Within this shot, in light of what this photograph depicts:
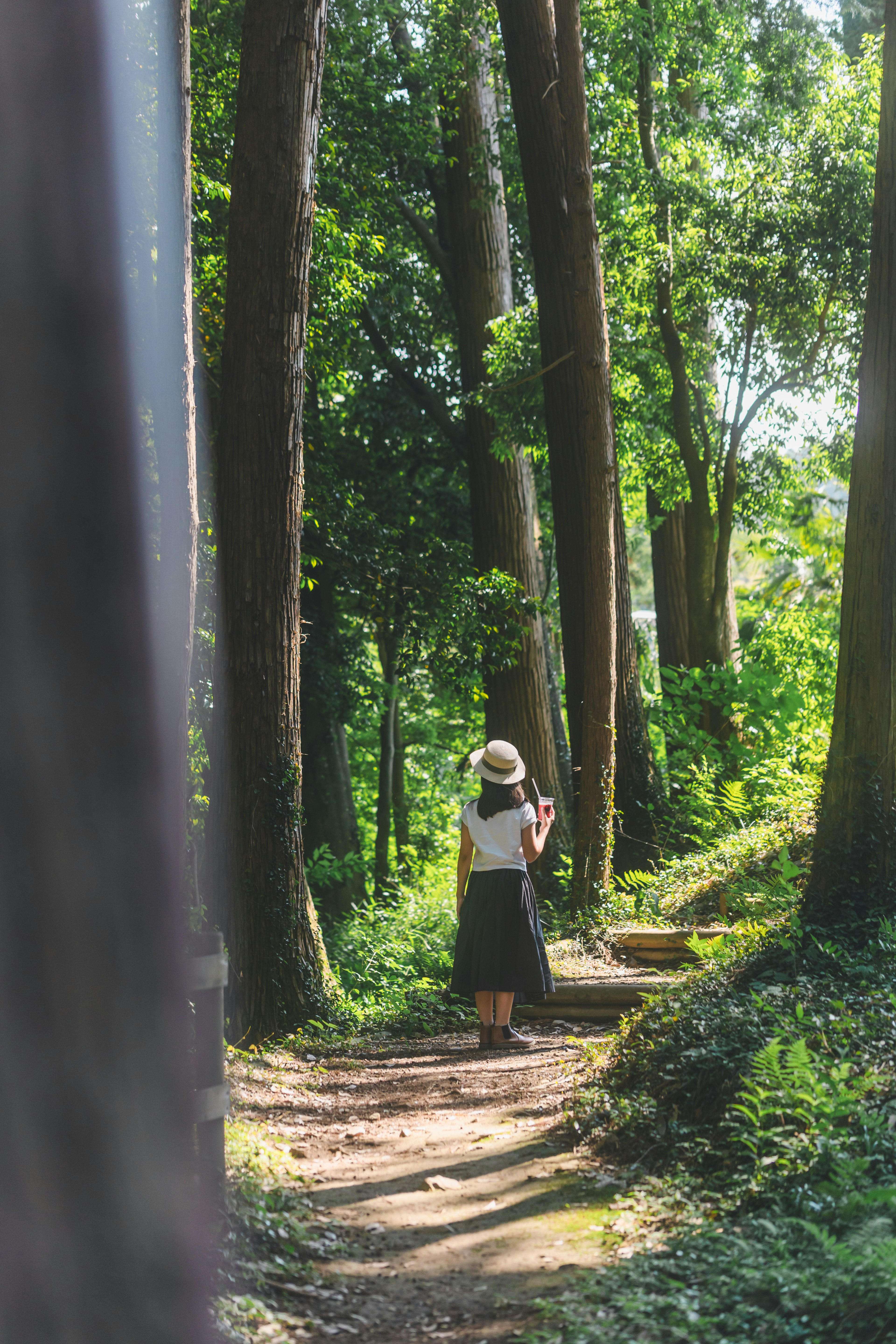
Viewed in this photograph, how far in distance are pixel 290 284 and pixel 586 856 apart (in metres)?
6.06

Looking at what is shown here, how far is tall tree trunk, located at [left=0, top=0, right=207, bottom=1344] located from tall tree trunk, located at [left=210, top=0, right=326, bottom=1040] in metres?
3.98

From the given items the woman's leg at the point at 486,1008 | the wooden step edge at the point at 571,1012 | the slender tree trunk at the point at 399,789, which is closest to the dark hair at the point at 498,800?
the woman's leg at the point at 486,1008

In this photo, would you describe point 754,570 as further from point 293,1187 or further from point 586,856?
point 293,1187

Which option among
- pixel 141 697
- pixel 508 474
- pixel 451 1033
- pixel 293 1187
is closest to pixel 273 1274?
pixel 293 1187

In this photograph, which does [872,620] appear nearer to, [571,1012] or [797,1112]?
[571,1012]

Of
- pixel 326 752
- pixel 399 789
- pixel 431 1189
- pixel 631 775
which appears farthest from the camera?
pixel 399 789

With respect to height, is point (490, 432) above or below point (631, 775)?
above

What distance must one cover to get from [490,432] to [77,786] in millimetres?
12011

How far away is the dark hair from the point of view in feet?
23.8

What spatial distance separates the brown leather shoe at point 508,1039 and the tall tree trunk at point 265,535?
132 centimetres

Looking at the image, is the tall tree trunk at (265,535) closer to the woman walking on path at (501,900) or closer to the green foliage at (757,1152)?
the woman walking on path at (501,900)

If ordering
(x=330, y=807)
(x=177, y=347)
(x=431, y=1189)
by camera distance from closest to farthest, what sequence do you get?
(x=431, y=1189) < (x=177, y=347) < (x=330, y=807)

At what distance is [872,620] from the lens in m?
7.03

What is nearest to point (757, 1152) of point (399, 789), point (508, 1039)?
point (508, 1039)
